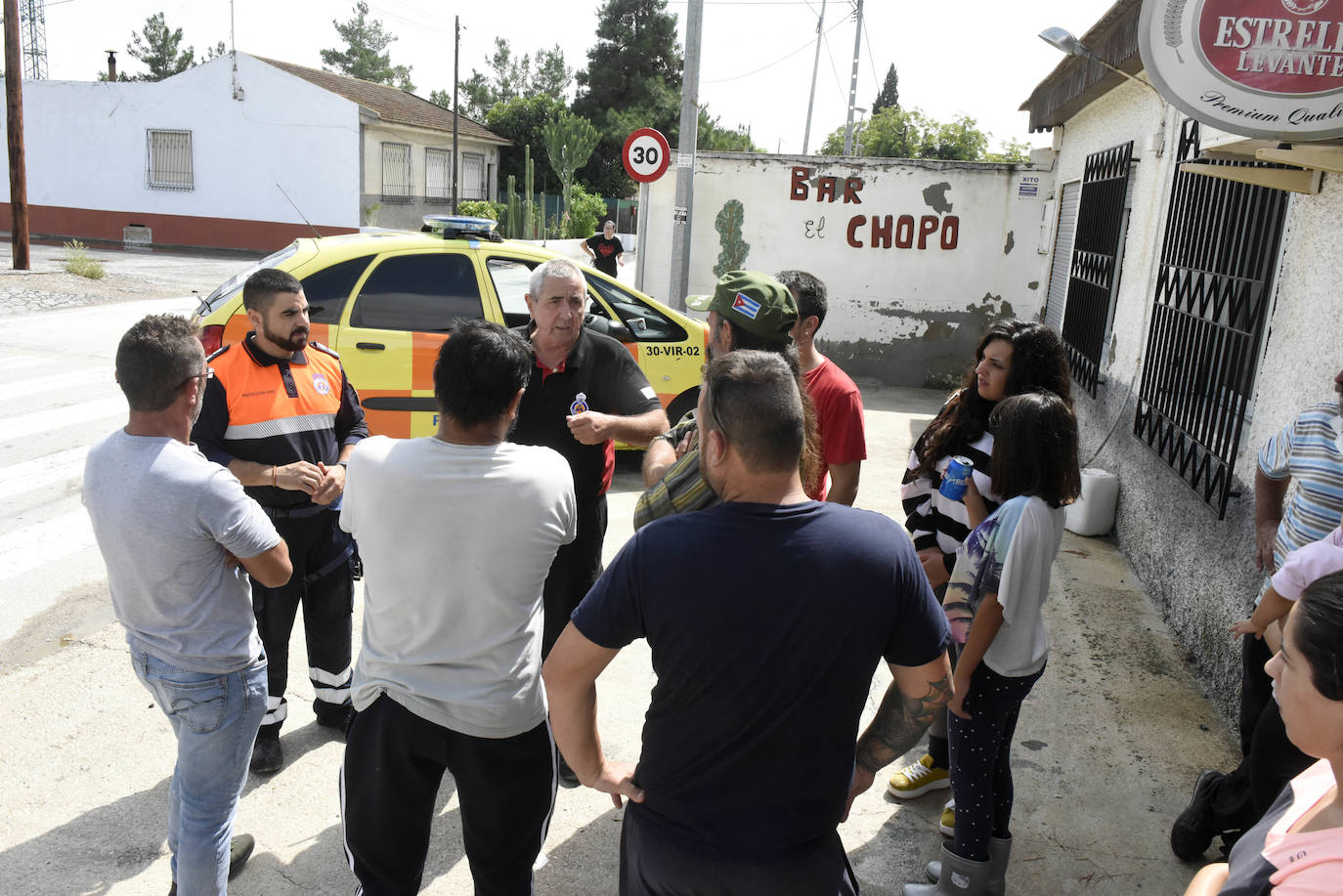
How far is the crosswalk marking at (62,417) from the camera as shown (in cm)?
789

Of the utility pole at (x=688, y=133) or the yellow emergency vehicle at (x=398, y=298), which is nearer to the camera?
the yellow emergency vehicle at (x=398, y=298)

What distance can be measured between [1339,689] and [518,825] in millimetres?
1744

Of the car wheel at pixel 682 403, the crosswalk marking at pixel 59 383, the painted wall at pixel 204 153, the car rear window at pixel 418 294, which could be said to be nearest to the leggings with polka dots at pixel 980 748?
the car rear window at pixel 418 294

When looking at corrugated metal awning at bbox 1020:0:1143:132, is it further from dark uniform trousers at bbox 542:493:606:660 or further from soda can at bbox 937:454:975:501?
dark uniform trousers at bbox 542:493:606:660

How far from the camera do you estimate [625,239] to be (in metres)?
37.4

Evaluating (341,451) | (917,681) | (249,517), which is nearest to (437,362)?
(249,517)

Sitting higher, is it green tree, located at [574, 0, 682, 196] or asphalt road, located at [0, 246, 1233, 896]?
green tree, located at [574, 0, 682, 196]

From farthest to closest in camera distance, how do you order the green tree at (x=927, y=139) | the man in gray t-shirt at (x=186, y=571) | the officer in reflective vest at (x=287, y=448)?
the green tree at (x=927, y=139)
the officer in reflective vest at (x=287, y=448)
the man in gray t-shirt at (x=186, y=571)

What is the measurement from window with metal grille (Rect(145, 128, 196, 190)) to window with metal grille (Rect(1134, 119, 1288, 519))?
3021 centimetres

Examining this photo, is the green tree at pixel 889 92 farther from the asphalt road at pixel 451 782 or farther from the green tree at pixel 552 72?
the asphalt road at pixel 451 782

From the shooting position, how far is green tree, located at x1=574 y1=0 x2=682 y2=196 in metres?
48.1

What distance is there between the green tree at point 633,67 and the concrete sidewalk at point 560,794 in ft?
152

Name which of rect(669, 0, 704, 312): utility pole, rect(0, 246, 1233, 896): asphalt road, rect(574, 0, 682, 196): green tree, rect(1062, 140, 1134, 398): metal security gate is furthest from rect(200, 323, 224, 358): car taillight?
rect(574, 0, 682, 196): green tree

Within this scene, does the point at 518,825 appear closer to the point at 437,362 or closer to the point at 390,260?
the point at 437,362
